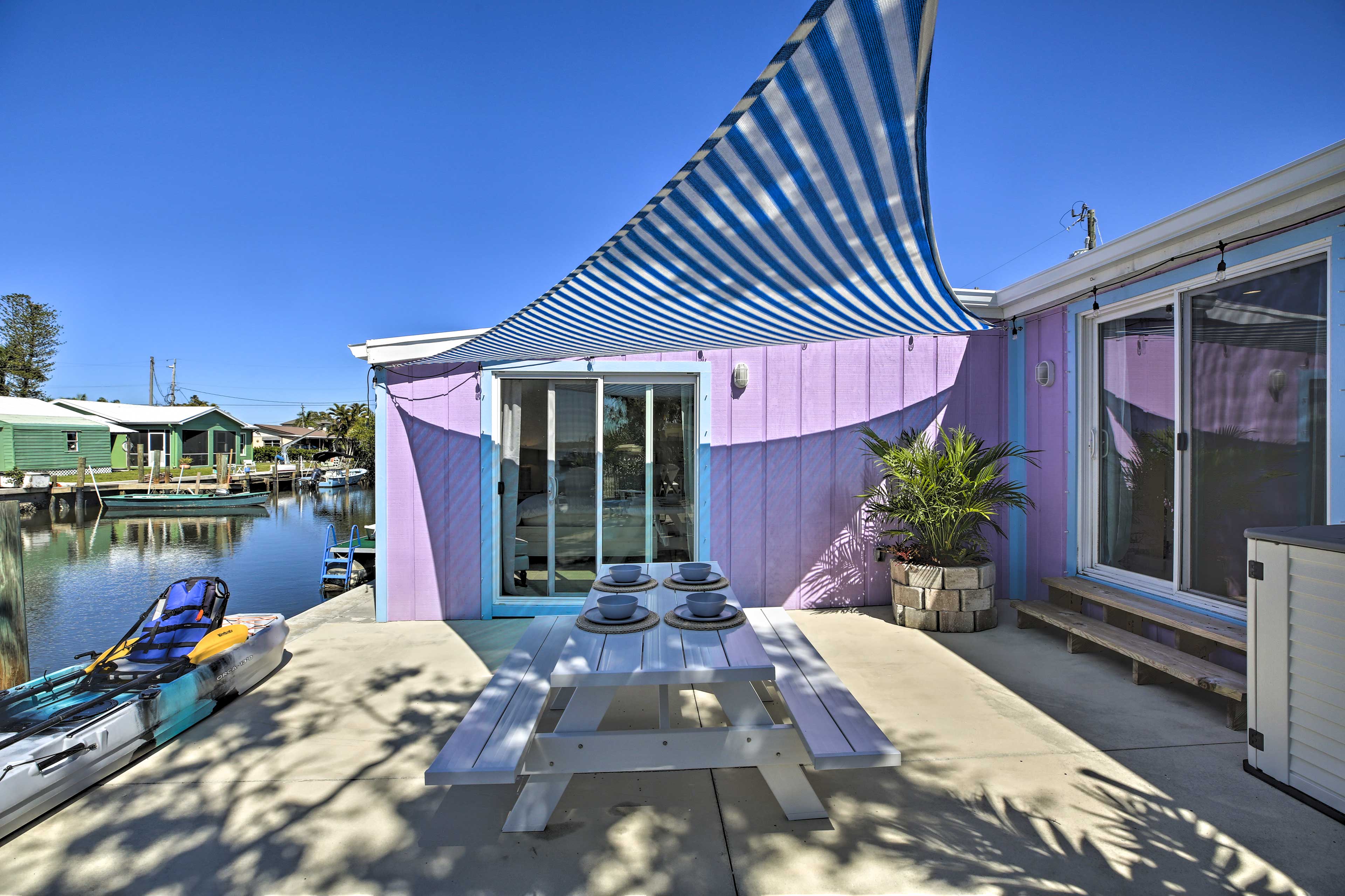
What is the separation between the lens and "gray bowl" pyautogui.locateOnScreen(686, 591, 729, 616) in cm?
244

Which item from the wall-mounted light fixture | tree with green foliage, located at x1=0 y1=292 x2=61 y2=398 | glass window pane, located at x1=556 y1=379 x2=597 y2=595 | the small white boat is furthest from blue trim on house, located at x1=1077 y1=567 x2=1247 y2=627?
tree with green foliage, located at x1=0 y1=292 x2=61 y2=398

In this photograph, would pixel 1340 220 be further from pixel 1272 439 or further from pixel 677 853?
pixel 677 853

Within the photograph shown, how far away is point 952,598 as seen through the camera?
446 centimetres

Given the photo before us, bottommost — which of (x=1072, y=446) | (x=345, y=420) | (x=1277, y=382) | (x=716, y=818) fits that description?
(x=716, y=818)

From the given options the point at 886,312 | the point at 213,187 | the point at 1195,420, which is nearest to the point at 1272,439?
the point at 1195,420

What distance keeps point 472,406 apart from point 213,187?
10.8m

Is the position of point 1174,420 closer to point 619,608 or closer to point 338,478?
point 619,608

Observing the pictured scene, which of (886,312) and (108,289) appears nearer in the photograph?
(886,312)

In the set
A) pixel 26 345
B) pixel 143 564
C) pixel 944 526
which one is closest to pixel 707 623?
pixel 944 526

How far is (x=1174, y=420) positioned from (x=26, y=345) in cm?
4737

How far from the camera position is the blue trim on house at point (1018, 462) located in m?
5.19

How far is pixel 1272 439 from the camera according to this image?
10.5 feet

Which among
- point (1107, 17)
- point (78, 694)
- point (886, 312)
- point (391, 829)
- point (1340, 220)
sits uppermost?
point (1107, 17)

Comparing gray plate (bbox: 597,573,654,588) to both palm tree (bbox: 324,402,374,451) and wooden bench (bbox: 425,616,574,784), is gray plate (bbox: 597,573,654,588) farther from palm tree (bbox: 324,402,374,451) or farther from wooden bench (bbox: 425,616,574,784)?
palm tree (bbox: 324,402,374,451)
